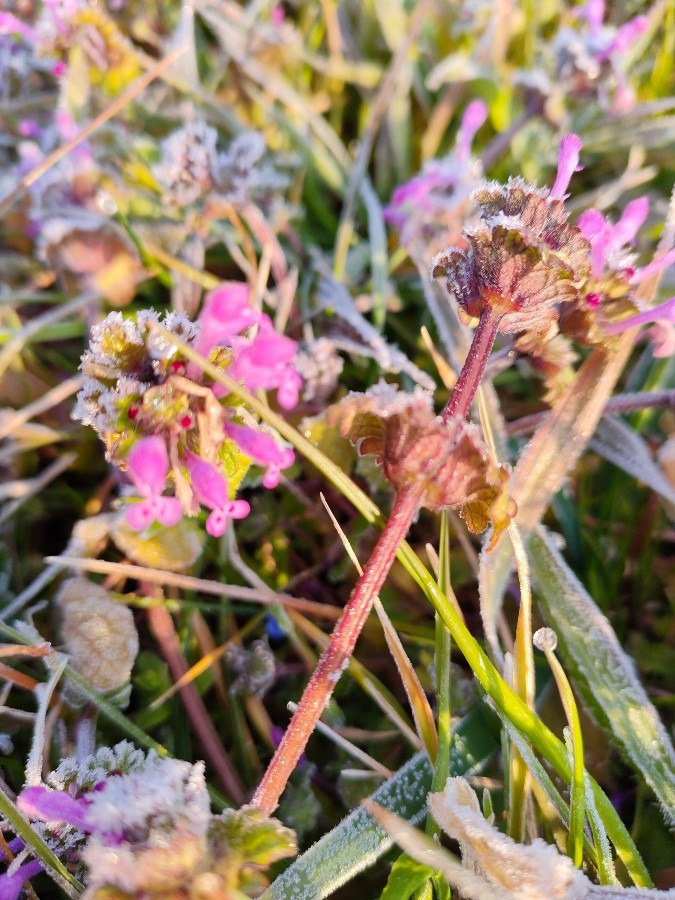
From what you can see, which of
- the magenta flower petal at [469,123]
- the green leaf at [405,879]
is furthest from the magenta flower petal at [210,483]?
the magenta flower petal at [469,123]

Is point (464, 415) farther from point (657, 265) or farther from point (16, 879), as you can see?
point (16, 879)

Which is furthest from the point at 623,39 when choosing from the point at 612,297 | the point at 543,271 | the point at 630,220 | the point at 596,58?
the point at 543,271

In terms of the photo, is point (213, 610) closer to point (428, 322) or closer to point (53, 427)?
point (53, 427)

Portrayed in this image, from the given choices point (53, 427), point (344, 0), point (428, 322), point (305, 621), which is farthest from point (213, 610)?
point (344, 0)

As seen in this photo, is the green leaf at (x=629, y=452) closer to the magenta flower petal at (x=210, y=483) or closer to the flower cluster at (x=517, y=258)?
the flower cluster at (x=517, y=258)

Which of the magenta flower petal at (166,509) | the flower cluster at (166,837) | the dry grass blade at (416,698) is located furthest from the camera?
the dry grass blade at (416,698)

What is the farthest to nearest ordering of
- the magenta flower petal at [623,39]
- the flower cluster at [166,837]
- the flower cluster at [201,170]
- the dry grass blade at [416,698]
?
the magenta flower petal at [623,39], the flower cluster at [201,170], the dry grass blade at [416,698], the flower cluster at [166,837]

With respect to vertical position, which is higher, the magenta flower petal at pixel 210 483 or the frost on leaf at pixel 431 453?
the frost on leaf at pixel 431 453
